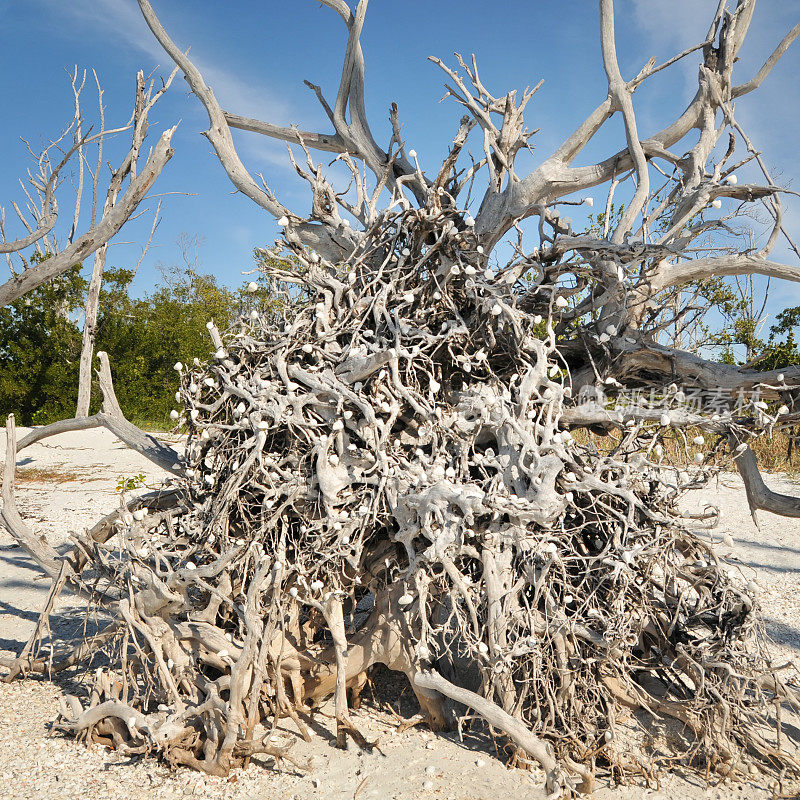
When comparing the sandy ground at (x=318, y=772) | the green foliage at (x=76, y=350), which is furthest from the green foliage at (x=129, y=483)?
the green foliage at (x=76, y=350)

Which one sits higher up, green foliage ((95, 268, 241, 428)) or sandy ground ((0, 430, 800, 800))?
green foliage ((95, 268, 241, 428))

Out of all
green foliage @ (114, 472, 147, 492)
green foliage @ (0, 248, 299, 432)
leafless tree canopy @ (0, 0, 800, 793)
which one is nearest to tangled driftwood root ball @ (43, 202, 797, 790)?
leafless tree canopy @ (0, 0, 800, 793)

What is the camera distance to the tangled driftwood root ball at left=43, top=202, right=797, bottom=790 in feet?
10.5

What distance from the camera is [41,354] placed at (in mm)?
16922

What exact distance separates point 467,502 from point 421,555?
0.41 m

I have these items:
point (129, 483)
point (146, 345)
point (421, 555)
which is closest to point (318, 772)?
point (421, 555)

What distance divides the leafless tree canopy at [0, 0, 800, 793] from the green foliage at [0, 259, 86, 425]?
14.5m

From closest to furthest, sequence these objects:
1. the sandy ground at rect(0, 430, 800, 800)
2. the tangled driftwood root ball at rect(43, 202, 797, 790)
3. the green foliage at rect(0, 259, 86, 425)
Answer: the sandy ground at rect(0, 430, 800, 800), the tangled driftwood root ball at rect(43, 202, 797, 790), the green foliage at rect(0, 259, 86, 425)

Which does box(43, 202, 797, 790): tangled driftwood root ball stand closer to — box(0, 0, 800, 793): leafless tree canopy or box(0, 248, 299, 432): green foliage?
box(0, 0, 800, 793): leafless tree canopy

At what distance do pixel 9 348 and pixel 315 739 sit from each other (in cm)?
1681

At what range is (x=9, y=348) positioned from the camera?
54.5 ft

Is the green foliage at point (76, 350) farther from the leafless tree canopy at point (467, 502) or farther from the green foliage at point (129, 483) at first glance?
the leafless tree canopy at point (467, 502)

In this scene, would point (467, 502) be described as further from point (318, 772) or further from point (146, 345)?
point (146, 345)

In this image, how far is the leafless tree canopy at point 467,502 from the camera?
3.23 metres
